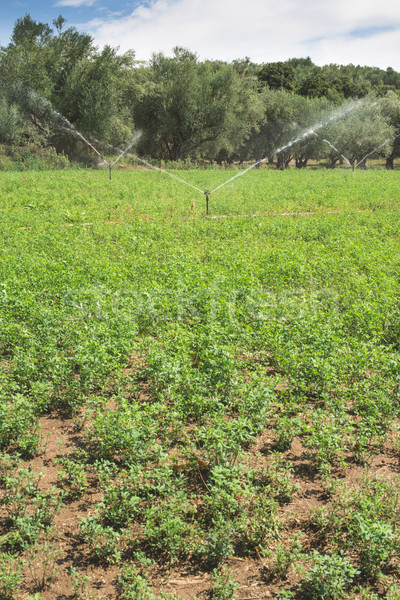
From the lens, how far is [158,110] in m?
45.2

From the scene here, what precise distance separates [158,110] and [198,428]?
146 ft

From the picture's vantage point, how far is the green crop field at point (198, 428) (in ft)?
12.2

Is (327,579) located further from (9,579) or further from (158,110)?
(158,110)

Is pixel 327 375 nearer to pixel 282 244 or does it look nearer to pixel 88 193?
pixel 282 244

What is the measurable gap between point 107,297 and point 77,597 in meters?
5.23

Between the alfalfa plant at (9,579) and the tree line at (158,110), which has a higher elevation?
the tree line at (158,110)

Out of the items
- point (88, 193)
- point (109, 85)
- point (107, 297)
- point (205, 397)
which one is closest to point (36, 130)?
point (109, 85)

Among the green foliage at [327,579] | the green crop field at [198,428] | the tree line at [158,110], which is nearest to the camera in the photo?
the green foliage at [327,579]

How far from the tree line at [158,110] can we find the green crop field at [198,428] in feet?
101

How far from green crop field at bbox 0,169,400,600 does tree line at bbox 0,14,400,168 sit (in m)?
30.9

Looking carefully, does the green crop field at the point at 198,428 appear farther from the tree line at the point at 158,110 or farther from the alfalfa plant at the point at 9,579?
the tree line at the point at 158,110

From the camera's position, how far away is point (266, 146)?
58844mm

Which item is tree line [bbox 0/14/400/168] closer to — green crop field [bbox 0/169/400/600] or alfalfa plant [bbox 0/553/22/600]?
green crop field [bbox 0/169/400/600]

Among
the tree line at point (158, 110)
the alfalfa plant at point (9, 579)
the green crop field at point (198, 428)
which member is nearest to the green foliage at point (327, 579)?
the green crop field at point (198, 428)
